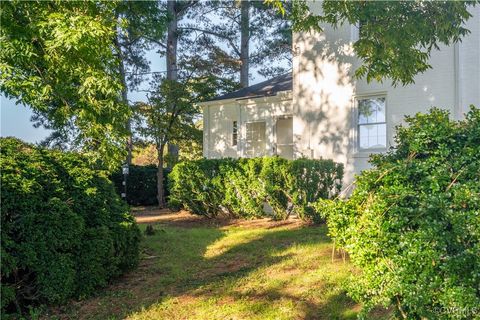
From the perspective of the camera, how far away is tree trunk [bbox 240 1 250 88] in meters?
23.0

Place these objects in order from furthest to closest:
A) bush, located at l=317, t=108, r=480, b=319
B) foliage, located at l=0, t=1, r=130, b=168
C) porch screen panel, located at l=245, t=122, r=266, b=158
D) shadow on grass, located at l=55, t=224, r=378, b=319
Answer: porch screen panel, located at l=245, t=122, r=266, b=158 → foliage, located at l=0, t=1, r=130, b=168 → shadow on grass, located at l=55, t=224, r=378, b=319 → bush, located at l=317, t=108, r=480, b=319

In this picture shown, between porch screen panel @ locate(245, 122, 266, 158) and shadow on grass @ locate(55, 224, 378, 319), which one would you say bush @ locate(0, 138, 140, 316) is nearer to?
shadow on grass @ locate(55, 224, 378, 319)

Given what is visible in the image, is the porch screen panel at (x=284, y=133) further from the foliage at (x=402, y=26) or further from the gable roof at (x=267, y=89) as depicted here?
the foliage at (x=402, y=26)

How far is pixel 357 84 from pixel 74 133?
7.78 m

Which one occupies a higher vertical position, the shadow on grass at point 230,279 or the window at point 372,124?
the window at point 372,124

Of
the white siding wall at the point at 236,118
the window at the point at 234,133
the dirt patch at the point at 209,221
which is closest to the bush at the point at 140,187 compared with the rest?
the white siding wall at the point at 236,118

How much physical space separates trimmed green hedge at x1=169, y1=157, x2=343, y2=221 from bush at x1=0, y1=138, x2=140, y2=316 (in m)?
4.58

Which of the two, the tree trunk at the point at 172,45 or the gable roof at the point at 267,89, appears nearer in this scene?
the gable roof at the point at 267,89

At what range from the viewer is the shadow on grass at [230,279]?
15.1 ft

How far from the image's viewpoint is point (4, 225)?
14.3 feet

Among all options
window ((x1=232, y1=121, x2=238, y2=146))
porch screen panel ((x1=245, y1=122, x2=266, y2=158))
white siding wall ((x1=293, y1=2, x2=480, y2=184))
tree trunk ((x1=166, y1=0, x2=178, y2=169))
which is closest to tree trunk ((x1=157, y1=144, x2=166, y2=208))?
window ((x1=232, y1=121, x2=238, y2=146))

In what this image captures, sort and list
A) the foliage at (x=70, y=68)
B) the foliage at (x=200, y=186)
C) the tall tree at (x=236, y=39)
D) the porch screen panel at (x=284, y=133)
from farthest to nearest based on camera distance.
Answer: the tall tree at (x=236, y=39) → the porch screen panel at (x=284, y=133) → the foliage at (x=200, y=186) → the foliage at (x=70, y=68)

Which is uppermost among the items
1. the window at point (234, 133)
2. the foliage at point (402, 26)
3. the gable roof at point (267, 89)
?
the gable roof at point (267, 89)

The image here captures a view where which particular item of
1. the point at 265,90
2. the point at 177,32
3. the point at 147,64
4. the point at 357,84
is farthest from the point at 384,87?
the point at 147,64
